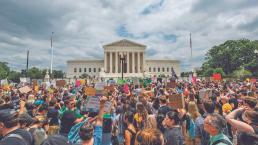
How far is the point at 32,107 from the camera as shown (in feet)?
23.9

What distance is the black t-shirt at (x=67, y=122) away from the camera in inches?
174

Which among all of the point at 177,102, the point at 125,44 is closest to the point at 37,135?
the point at 177,102

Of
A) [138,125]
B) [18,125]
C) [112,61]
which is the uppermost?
[112,61]

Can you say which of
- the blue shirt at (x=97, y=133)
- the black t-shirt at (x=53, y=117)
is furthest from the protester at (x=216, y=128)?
the black t-shirt at (x=53, y=117)

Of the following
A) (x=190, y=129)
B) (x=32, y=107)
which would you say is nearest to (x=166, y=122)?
(x=190, y=129)

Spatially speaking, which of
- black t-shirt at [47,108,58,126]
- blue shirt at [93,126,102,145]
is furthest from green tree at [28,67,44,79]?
blue shirt at [93,126,102,145]

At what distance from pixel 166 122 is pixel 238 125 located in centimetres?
138

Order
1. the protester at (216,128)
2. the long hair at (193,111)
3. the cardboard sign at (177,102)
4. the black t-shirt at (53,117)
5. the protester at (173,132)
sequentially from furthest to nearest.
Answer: the cardboard sign at (177,102), the long hair at (193,111), the black t-shirt at (53,117), the protester at (173,132), the protester at (216,128)

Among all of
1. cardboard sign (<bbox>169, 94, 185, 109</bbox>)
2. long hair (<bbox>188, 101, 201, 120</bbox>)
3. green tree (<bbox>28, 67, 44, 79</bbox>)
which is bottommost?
long hair (<bbox>188, 101, 201, 120</bbox>)

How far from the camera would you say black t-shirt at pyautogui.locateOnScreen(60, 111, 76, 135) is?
442 cm

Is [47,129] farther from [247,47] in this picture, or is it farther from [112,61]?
[112,61]

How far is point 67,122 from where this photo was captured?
447cm

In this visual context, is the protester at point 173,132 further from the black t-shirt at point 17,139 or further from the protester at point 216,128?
the black t-shirt at point 17,139

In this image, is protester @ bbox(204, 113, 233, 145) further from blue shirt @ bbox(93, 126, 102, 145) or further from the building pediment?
the building pediment
